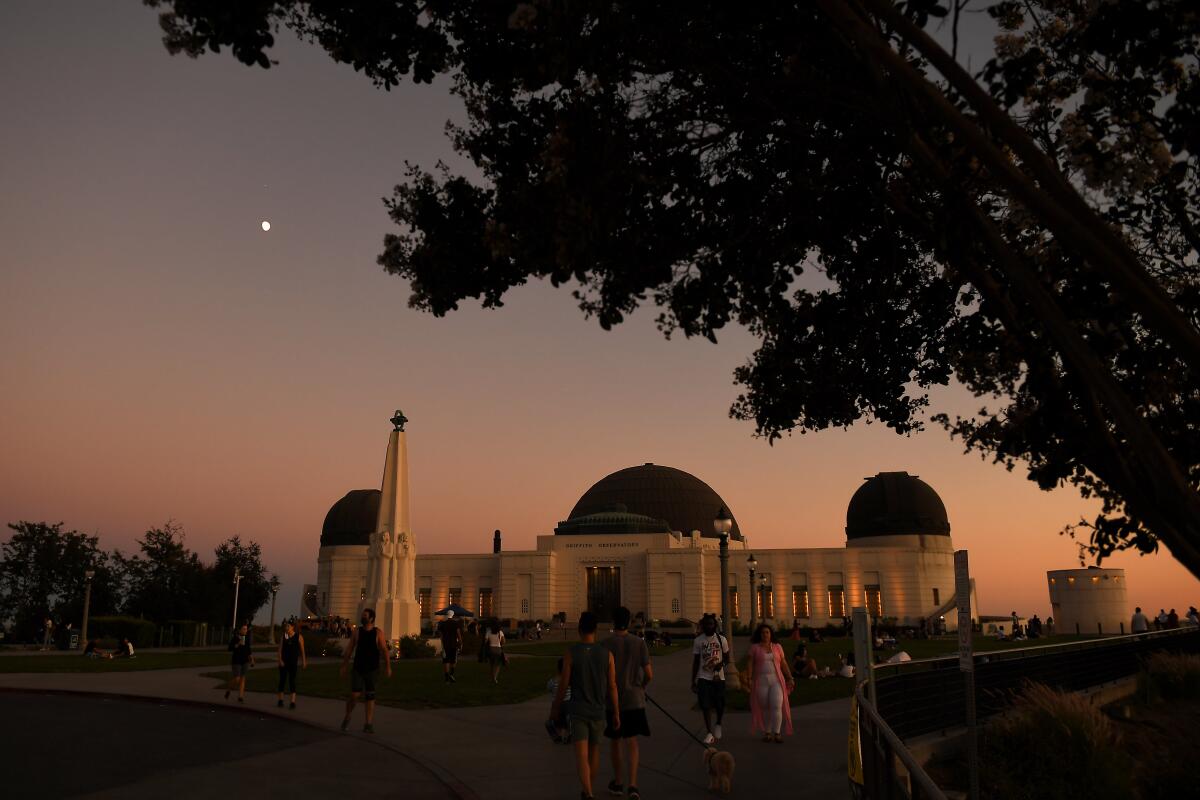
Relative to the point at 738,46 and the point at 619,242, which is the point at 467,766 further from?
the point at 738,46

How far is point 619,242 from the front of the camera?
30.3ft

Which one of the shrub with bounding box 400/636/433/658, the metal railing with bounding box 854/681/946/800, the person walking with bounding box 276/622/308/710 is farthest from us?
the shrub with bounding box 400/636/433/658

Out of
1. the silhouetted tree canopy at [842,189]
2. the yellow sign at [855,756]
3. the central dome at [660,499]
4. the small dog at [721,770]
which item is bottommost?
the small dog at [721,770]

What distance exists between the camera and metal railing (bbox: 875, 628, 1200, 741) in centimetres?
1123

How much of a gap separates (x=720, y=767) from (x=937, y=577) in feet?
208

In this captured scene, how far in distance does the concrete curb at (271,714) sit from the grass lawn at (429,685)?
236 centimetres

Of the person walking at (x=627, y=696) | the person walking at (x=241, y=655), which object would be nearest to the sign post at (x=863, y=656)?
the person walking at (x=627, y=696)

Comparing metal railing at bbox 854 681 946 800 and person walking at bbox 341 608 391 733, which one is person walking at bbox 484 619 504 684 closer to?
person walking at bbox 341 608 391 733

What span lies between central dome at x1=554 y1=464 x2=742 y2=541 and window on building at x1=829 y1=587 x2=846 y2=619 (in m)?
14.5

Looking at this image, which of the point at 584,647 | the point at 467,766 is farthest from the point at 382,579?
the point at 584,647

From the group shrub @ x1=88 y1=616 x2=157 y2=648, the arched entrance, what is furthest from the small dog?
the arched entrance

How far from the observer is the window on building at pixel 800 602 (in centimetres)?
6712

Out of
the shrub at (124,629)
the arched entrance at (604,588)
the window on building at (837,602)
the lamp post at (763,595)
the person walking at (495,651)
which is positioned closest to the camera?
the person walking at (495,651)

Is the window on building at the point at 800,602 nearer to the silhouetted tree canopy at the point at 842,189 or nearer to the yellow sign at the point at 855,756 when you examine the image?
the silhouetted tree canopy at the point at 842,189
